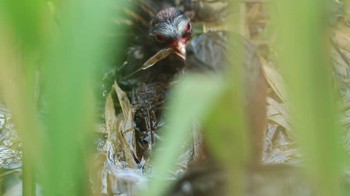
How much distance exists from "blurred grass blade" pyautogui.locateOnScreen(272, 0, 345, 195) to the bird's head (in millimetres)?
1699

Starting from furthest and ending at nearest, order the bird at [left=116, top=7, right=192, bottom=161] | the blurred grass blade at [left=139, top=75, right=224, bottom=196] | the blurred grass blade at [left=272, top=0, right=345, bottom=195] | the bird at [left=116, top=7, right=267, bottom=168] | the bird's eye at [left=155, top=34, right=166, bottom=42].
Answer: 1. the bird's eye at [left=155, top=34, right=166, bottom=42]
2. the bird at [left=116, top=7, right=192, bottom=161]
3. the bird at [left=116, top=7, right=267, bottom=168]
4. the blurred grass blade at [left=139, top=75, right=224, bottom=196]
5. the blurred grass blade at [left=272, top=0, right=345, bottom=195]

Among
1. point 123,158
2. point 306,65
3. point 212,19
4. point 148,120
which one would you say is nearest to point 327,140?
point 306,65

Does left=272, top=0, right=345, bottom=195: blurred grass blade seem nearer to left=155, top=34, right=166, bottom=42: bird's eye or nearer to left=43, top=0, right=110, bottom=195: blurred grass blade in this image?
left=43, top=0, right=110, bottom=195: blurred grass blade

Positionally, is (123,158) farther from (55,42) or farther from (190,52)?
(55,42)

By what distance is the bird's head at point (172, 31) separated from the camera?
2.33 meters

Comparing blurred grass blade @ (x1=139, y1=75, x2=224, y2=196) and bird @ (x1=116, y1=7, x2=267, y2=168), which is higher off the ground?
bird @ (x1=116, y1=7, x2=267, y2=168)

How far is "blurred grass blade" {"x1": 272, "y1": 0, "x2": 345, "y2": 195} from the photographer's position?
1.82 feet

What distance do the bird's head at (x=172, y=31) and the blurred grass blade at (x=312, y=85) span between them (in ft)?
5.57

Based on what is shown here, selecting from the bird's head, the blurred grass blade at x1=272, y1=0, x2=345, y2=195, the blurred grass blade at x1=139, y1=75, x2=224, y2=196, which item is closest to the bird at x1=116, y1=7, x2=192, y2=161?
the bird's head

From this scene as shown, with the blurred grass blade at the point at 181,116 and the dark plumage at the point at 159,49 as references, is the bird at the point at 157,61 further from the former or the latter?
the blurred grass blade at the point at 181,116

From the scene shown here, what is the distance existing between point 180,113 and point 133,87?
1.64 meters

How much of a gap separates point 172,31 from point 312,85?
1816mm

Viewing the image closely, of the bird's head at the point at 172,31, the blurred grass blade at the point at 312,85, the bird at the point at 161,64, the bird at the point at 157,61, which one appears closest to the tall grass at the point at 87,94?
the blurred grass blade at the point at 312,85

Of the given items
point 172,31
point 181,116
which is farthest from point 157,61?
point 181,116
